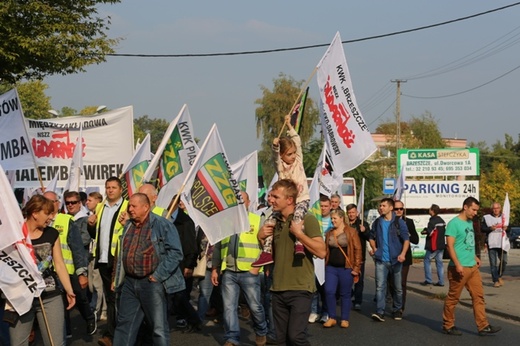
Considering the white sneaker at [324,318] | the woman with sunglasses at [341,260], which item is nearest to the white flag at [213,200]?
the woman with sunglasses at [341,260]

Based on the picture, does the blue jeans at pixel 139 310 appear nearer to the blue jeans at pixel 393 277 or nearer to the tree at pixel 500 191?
the blue jeans at pixel 393 277

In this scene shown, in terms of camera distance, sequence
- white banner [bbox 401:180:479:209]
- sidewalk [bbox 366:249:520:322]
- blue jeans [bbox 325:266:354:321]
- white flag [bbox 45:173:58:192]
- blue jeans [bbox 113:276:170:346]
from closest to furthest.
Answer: blue jeans [bbox 113:276:170:346] → blue jeans [bbox 325:266:354:321] → sidewalk [bbox 366:249:520:322] → white flag [bbox 45:173:58:192] → white banner [bbox 401:180:479:209]

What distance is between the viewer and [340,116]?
41.7 ft

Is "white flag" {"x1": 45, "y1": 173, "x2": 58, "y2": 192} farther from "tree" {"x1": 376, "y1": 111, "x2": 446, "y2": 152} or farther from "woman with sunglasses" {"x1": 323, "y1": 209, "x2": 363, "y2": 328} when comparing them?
"tree" {"x1": 376, "y1": 111, "x2": 446, "y2": 152}

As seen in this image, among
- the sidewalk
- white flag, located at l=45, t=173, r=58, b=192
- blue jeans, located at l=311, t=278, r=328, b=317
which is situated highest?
white flag, located at l=45, t=173, r=58, b=192

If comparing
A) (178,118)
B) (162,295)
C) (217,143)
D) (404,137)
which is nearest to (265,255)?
(162,295)

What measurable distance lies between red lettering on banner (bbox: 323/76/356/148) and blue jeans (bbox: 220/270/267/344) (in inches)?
106

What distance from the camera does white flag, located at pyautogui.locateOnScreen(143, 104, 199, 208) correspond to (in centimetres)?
1194

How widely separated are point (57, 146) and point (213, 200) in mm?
7510

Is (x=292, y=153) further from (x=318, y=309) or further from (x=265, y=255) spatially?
(x=318, y=309)

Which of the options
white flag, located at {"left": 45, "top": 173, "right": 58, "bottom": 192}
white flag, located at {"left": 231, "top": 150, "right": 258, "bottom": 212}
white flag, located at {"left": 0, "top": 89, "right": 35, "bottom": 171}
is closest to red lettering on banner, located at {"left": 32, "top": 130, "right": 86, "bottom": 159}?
white flag, located at {"left": 45, "top": 173, "right": 58, "bottom": 192}

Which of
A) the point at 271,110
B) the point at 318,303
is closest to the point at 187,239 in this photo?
the point at 318,303

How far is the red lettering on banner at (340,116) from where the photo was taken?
12453 mm

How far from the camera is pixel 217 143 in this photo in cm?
1058
